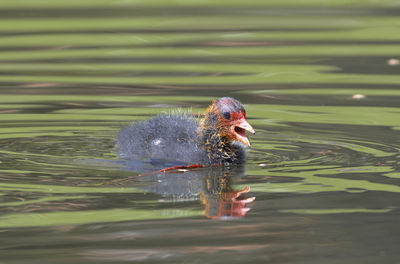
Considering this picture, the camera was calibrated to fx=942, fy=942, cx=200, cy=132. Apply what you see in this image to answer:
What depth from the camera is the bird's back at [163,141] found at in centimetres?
902

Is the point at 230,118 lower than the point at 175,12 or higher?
lower

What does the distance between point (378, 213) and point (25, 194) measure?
2833mm

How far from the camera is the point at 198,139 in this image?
922cm

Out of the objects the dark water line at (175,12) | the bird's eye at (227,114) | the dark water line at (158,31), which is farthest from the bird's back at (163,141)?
the dark water line at (175,12)

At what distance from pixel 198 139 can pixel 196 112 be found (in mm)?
2186

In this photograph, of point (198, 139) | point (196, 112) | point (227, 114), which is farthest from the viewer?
point (196, 112)

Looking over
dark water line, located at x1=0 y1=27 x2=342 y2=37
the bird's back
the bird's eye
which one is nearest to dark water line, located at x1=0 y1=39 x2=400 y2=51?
dark water line, located at x1=0 y1=27 x2=342 y2=37

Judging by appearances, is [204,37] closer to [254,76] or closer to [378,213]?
[254,76]

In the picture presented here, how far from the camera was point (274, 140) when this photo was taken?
33.0 ft

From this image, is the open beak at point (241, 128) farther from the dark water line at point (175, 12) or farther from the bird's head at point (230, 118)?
the dark water line at point (175, 12)

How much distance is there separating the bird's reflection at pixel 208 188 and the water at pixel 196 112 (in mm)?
24

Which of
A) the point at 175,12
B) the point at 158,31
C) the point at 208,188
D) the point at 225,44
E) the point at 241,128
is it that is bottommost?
the point at 208,188

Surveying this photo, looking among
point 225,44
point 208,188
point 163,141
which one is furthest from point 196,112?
point 225,44

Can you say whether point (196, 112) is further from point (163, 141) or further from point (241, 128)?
point (163, 141)
